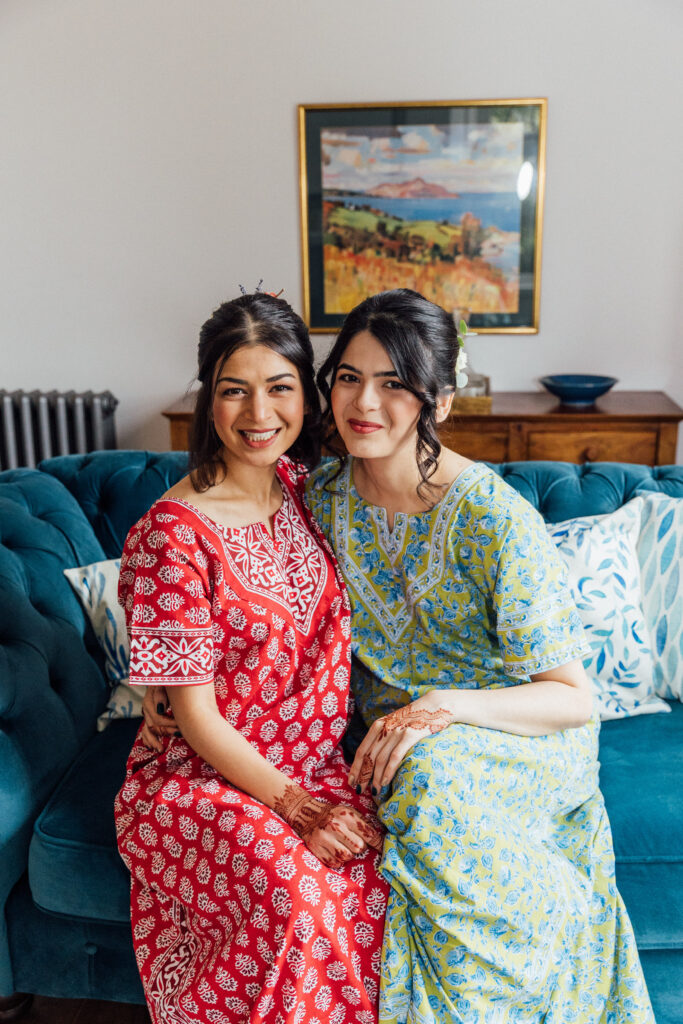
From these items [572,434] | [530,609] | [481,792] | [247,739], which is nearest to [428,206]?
[572,434]

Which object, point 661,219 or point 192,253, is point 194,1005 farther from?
point 661,219

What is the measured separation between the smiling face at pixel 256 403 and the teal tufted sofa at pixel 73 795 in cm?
61

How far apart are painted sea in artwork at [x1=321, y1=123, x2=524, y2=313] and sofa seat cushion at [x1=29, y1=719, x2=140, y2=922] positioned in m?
2.58

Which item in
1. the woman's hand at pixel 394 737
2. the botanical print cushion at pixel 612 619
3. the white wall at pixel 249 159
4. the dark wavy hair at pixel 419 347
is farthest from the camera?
the white wall at pixel 249 159

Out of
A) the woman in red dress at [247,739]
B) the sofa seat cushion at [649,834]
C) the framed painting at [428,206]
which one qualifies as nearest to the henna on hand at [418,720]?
the woman in red dress at [247,739]

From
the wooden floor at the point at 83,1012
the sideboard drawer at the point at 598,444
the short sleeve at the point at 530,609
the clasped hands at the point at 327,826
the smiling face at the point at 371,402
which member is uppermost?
the smiling face at the point at 371,402

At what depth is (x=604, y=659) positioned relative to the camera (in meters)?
1.86

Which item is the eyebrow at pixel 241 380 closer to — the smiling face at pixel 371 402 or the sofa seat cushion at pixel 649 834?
the smiling face at pixel 371 402

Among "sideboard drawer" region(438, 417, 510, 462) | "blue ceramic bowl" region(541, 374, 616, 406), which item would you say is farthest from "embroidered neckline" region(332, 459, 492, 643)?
"blue ceramic bowl" region(541, 374, 616, 406)

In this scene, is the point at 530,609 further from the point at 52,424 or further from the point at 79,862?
the point at 52,424

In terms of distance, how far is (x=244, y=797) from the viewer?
1.40 m

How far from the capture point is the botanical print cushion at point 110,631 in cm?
190

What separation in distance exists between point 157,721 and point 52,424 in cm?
258

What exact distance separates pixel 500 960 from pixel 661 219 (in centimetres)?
309
